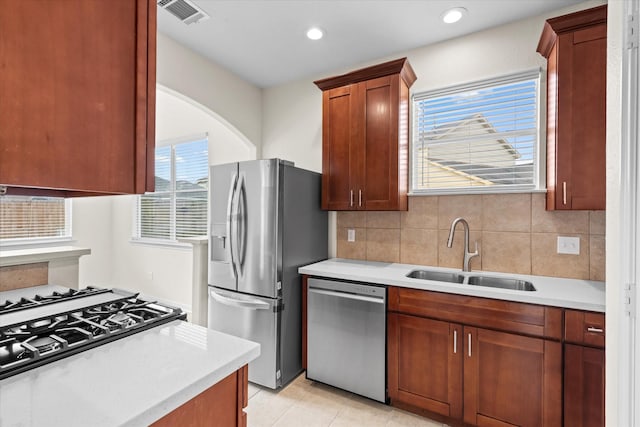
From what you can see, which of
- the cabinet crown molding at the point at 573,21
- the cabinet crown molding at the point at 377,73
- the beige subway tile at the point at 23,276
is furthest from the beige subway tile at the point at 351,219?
the beige subway tile at the point at 23,276

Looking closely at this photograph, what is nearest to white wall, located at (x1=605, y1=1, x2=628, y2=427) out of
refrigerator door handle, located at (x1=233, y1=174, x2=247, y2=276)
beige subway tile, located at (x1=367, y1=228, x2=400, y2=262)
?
beige subway tile, located at (x1=367, y1=228, x2=400, y2=262)

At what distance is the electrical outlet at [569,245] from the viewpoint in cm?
216

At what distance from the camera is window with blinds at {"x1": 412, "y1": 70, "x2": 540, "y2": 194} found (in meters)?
2.35

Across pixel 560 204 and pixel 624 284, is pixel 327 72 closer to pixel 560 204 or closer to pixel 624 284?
pixel 560 204

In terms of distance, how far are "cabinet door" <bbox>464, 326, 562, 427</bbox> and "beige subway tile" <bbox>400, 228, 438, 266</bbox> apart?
788mm

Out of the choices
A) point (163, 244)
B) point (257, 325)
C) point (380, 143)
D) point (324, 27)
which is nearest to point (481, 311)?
point (380, 143)

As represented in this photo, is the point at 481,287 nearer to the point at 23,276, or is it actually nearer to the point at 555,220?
the point at 555,220

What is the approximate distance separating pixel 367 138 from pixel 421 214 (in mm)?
789

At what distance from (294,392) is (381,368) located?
0.73 meters

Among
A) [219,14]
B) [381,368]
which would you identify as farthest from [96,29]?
[381,368]

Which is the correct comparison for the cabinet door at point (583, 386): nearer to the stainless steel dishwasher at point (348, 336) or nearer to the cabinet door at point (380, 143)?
the stainless steel dishwasher at point (348, 336)

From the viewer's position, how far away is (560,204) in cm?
198

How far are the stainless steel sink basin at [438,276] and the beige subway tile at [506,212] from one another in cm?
43

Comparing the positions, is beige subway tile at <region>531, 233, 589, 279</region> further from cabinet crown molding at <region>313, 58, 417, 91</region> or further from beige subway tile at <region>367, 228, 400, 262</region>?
cabinet crown molding at <region>313, 58, 417, 91</region>
